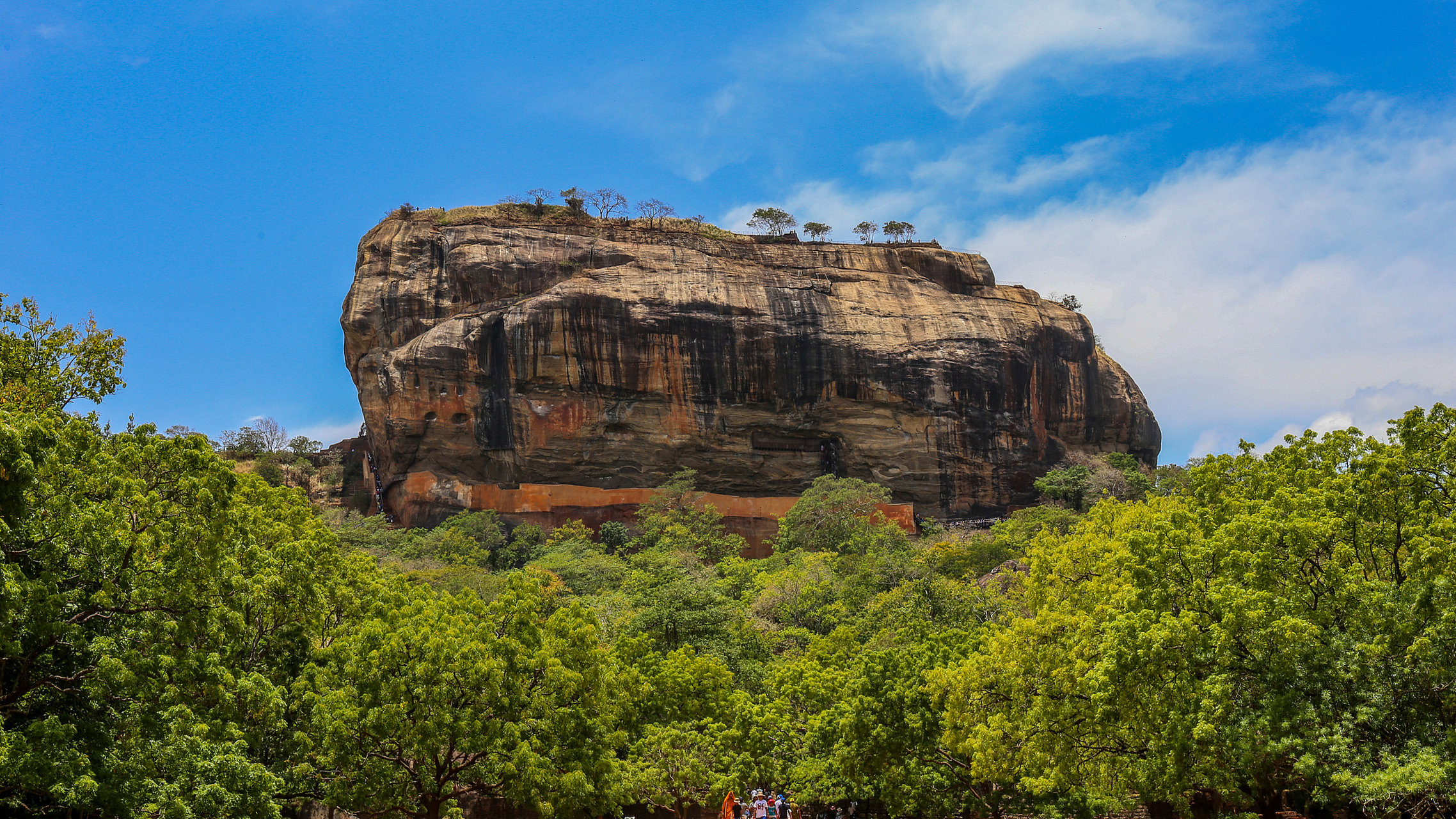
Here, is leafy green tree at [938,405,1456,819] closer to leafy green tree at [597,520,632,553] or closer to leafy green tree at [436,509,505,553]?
leafy green tree at [597,520,632,553]

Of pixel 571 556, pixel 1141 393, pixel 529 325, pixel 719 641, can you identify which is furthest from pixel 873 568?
pixel 1141 393

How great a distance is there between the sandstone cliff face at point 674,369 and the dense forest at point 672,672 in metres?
30.9

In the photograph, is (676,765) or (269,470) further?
(269,470)

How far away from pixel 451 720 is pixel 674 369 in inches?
1563

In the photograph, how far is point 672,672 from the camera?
2219 centimetres

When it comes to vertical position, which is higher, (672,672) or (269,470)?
(269,470)

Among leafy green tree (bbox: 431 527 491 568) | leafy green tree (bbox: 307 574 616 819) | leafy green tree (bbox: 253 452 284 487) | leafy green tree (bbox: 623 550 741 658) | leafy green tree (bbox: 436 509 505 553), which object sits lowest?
leafy green tree (bbox: 307 574 616 819)

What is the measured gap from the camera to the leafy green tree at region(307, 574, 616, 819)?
571 inches

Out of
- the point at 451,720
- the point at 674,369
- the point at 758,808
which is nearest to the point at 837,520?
the point at 674,369

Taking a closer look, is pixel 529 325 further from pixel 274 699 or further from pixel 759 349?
pixel 274 699

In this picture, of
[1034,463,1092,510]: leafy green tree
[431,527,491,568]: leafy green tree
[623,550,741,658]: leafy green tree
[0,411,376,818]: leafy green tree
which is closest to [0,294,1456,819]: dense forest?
[0,411,376,818]: leafy green tree

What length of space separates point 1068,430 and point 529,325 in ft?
106

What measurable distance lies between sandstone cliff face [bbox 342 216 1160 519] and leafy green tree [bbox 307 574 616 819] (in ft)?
122

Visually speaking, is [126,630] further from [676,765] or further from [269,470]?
[269,470]
